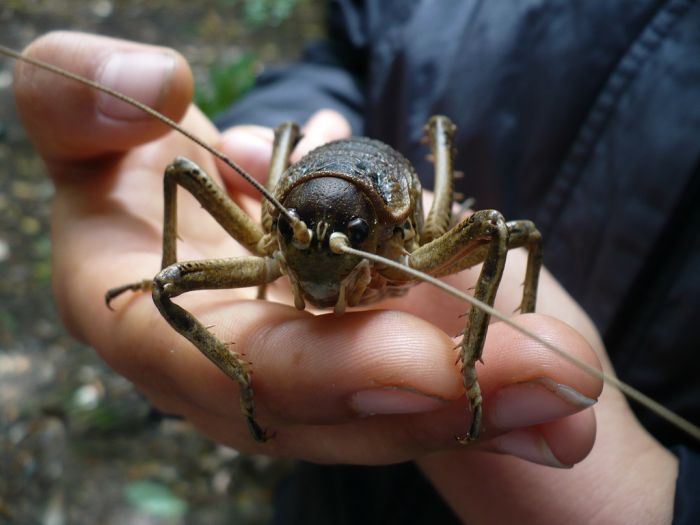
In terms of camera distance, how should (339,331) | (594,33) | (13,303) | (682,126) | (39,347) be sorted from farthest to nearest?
1. (13,303)
2. (39,347)
3. (594,33)
4. (682,126)
5. (339,331)

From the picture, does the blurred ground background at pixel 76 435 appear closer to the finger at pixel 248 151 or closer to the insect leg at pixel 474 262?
the finger at pixel 248 151

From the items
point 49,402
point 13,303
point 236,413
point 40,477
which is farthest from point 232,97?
point 236,413

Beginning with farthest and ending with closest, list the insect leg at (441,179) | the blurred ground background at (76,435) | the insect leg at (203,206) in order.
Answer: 1. the blurred ground background at (76,435)
2. the insect leg at (441,179)
3. the insect leg at (203,206)

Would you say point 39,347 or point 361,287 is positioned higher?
point 361,287

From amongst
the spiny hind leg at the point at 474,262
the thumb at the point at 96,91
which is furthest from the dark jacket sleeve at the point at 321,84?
the spiny hind leg at the point at 474,262

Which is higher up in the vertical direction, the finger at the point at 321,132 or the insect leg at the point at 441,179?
the insect leg at the point at 441,179

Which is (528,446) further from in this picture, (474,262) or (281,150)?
(281,150)

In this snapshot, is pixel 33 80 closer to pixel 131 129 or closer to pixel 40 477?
pixel 131 129

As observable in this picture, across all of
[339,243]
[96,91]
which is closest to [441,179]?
[339,243]
